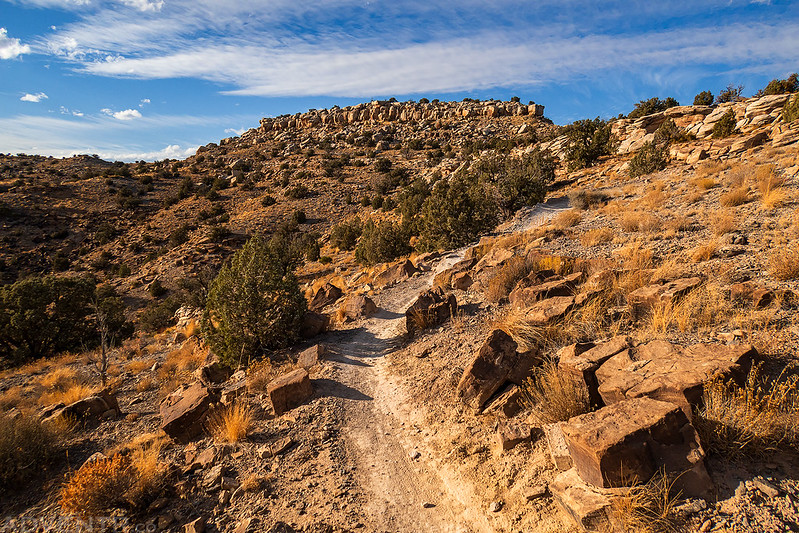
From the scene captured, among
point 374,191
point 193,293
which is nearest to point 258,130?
point 374,191

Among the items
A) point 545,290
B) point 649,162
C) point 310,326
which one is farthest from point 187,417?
point 649,162

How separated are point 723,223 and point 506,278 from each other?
20.0 feet

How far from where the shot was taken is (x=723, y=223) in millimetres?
9555

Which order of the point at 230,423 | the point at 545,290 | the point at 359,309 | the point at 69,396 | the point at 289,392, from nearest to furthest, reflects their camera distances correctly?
the point at 230,423 → the point at 289,392 → the point at 545,290 → the point at 69,396 → the point at 359,309

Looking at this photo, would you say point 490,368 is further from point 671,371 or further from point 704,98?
point 704,98

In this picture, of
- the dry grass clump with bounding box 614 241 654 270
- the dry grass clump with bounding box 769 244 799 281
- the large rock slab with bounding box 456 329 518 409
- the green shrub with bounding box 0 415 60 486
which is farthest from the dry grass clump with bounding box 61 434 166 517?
the dry grass clump with bounding box 769 244 799 281

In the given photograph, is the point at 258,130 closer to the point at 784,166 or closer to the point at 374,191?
the point at 374,191

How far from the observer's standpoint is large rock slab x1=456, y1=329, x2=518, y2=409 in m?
5.47

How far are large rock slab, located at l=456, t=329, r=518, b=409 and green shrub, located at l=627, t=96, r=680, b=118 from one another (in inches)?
2061

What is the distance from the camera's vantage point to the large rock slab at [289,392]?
6499 mm

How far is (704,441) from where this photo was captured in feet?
11.1

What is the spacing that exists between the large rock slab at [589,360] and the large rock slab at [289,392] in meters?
4.55

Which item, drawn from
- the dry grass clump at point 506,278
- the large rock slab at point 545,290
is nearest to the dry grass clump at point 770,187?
the large rock slab at point 545,290

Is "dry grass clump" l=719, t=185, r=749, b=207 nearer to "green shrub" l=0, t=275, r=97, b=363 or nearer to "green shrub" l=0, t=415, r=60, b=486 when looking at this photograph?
"green shrub" l=0, t=415, r=60, b=486
